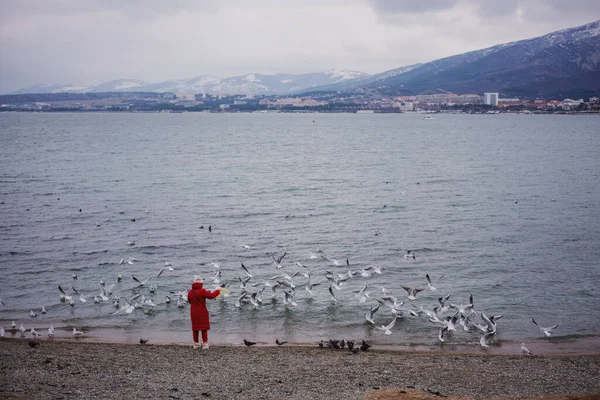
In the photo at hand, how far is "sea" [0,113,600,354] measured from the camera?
17.1m

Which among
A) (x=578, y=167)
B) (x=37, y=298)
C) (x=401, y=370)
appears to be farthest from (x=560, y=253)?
(x=578, y=167)

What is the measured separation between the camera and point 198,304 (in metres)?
13.8

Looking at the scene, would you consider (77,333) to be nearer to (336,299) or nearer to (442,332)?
(336,299)

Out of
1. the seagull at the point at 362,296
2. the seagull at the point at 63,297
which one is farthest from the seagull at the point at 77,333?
the seagull at the point at 362,296

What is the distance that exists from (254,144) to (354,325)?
83.5 metres

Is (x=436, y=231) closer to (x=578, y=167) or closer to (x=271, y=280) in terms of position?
(x=271, y=280)

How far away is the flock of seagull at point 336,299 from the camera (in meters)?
16.2

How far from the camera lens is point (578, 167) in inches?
2212

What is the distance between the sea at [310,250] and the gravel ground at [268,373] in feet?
5.78

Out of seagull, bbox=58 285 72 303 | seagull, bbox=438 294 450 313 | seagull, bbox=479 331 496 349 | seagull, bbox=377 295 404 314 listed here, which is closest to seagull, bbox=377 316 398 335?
seagull, bbox=377 295 404 314

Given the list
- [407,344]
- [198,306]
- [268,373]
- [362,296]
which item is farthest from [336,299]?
[268,373]

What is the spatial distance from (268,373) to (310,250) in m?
13.2

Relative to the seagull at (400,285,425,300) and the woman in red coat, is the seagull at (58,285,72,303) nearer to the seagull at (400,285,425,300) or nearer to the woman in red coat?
the woman in red coat

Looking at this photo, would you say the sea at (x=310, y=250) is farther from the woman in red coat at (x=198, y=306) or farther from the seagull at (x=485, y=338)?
the woman in red coat at (x=198, y=306)
